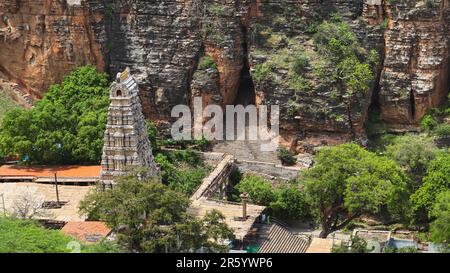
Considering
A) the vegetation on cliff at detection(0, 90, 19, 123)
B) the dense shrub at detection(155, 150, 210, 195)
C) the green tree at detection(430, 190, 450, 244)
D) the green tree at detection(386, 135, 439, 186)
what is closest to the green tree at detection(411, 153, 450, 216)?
the green tree at detection(386, 135, 439, 186)

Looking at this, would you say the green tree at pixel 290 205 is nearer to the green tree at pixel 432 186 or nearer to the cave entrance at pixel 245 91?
the green tree at pixel 432 186

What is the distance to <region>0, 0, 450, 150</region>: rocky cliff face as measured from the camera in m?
39.2

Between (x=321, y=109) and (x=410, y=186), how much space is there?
581cm

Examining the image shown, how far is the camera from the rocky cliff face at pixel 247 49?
3922 cm

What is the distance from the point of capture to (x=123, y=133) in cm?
3234

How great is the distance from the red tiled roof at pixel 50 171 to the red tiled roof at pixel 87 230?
4.67m

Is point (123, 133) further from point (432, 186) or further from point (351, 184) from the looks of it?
point (432, 186)

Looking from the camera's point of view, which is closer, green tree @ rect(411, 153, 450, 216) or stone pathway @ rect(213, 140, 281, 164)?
green tree @ rect(411, 153, 450, 216)

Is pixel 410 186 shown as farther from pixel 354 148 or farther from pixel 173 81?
pixel 173 81

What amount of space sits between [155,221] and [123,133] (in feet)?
16.4

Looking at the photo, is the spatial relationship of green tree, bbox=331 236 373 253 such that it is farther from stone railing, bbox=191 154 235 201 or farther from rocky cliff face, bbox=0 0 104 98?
rocky cliff face, bbox=0 0 104 98

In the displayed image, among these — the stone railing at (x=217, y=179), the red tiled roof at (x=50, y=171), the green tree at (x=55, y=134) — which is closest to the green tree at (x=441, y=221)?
the stone railing at (x=217, y=179)

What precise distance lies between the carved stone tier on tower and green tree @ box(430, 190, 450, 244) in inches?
396
